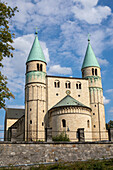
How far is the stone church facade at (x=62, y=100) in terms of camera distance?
136 feet

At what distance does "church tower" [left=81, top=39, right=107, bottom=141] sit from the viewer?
48025 millimetres

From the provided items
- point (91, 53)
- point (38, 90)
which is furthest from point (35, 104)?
point (91, 53)

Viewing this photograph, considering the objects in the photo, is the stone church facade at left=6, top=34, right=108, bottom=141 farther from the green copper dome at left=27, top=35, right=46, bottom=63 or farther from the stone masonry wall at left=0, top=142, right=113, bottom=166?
the stone masonry wall at left=0, top=142, right=113, bottom=166

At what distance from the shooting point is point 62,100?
46.3m

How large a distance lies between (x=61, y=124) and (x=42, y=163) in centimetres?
2072

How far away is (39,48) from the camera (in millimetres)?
51094

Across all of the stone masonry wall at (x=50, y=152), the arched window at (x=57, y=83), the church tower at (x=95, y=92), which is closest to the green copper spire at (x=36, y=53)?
the arched window at (x=57, y=83)

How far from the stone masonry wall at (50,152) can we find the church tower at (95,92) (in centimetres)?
2438

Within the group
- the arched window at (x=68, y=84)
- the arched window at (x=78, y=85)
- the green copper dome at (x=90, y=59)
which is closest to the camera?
the arched window at (x=68, y=84)

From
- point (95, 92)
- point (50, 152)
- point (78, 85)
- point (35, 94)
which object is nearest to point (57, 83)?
point (78, 85)

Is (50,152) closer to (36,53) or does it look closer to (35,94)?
(35,94)

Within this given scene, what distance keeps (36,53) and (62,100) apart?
11769 millimetres

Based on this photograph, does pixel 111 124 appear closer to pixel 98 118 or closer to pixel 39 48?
pixel 98 118

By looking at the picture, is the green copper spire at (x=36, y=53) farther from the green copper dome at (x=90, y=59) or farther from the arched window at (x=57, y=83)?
the green copper dome at (x=90, y=59)
